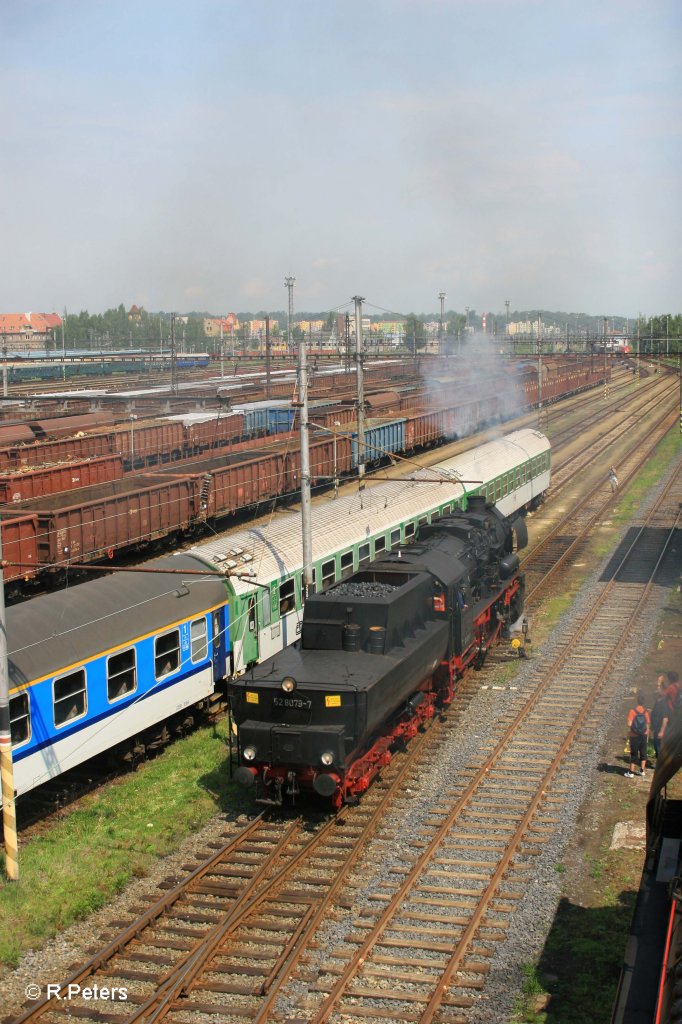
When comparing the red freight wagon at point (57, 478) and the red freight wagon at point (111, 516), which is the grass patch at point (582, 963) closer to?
the red freight wagon at point (111, 516)

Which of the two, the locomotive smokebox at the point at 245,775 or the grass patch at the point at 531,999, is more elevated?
the locomotive smokebox at the point at 245,775

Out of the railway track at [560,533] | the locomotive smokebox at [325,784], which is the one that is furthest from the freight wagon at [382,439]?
the locomotive smokebox at [325,784]

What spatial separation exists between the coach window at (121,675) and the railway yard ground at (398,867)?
157 centimetres

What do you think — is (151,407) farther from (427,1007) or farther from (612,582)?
(427,1007)

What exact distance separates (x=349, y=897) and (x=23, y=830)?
16.8 ft

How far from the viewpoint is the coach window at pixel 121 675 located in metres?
14.9

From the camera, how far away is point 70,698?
1415 centimetres

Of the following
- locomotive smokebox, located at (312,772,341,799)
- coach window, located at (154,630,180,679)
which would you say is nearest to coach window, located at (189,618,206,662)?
coach window, located at (154,630,180,679)

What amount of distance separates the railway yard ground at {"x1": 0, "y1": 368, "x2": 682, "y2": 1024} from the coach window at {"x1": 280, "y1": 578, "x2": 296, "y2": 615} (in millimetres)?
3062

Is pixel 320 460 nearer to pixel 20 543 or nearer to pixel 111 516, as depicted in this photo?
pixel 111 516

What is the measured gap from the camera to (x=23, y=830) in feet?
45.8

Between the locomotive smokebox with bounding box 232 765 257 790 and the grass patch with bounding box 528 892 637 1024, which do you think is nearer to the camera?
the grass patch with bounding box 528 892 637 1024

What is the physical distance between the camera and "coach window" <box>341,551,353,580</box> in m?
21.5

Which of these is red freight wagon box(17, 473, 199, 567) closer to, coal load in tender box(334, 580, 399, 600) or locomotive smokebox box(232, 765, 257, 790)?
coal load in tender box(334, 580, 399, 600)
